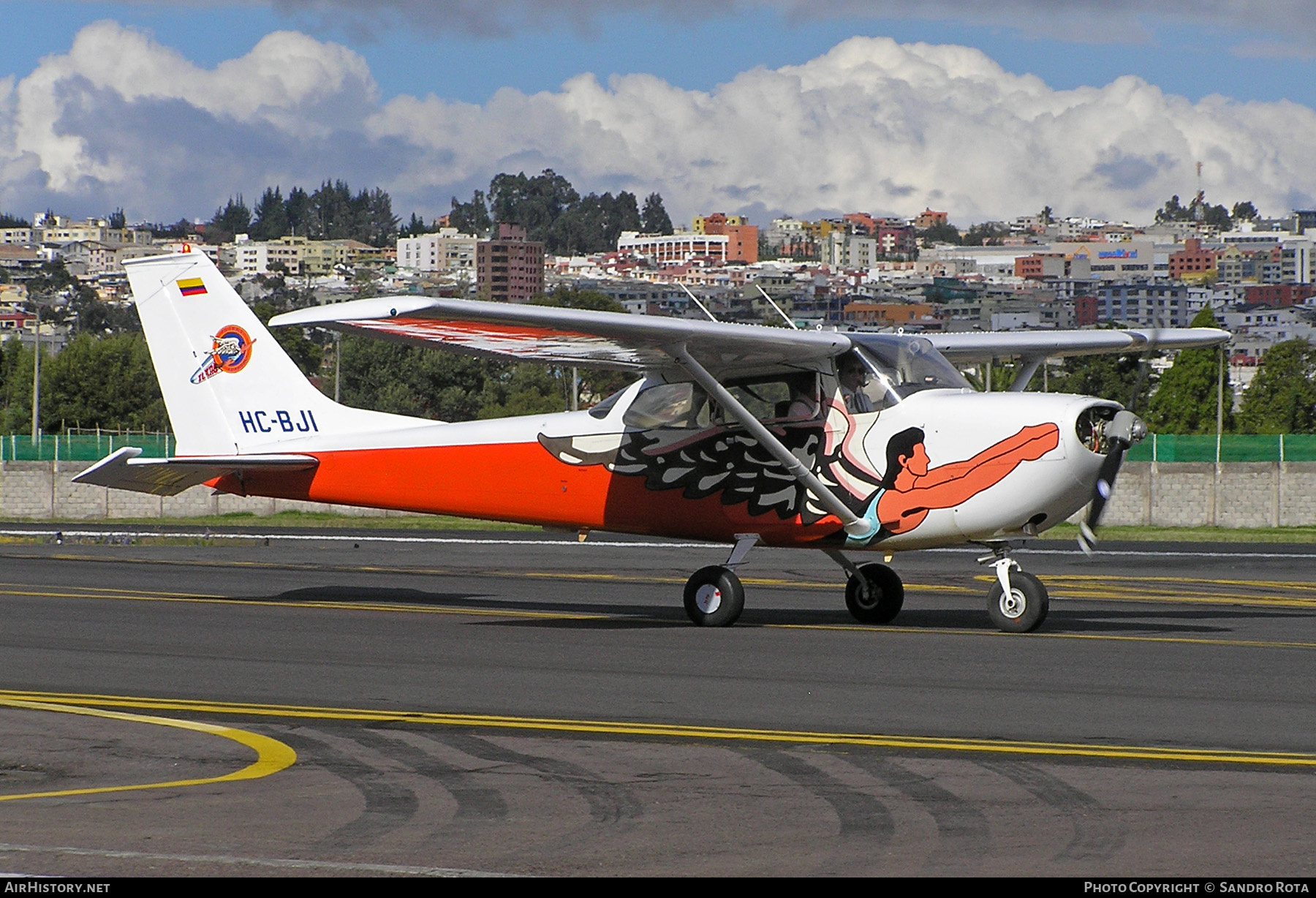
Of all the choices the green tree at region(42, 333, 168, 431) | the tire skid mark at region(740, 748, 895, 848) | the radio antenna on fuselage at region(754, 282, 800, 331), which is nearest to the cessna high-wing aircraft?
the radio antenna on fuselage at region(754, 282, 800, 331)

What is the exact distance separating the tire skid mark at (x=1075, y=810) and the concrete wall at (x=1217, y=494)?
32.9m

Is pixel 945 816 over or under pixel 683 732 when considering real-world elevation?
over

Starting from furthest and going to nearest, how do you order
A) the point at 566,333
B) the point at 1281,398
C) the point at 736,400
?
the point at 1281,398 < the point at 736,400 < the point at 566,333

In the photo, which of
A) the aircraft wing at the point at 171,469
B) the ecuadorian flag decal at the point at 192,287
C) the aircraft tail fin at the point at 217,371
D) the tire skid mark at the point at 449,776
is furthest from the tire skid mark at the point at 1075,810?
the ecuadorian flag decal at the point at 192,287

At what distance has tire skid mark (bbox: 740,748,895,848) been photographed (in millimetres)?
6566

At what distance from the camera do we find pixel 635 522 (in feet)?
51.2

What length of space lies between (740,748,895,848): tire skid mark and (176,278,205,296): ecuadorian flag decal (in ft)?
35.7

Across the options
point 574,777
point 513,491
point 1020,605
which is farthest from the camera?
point 513,491

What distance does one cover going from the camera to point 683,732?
915 cm

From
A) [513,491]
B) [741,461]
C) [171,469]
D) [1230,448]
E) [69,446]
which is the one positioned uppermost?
[741,461]

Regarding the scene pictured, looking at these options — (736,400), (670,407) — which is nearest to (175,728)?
(736,400)

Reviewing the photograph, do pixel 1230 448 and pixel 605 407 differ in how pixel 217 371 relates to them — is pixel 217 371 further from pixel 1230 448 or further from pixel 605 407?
pixel 1230 448

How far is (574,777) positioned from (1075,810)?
2362mm

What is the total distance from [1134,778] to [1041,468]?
233 inches
